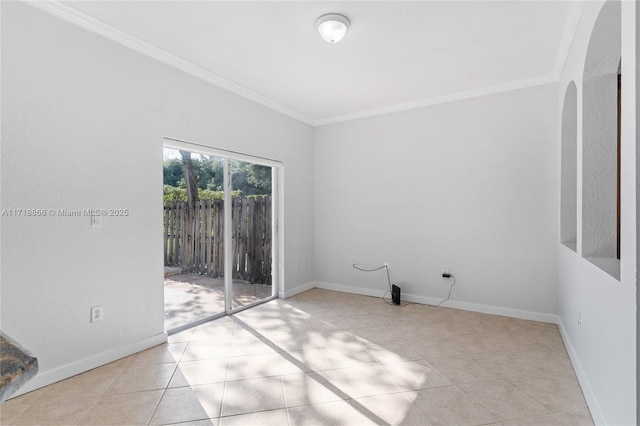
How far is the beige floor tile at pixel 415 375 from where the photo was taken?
2.16m

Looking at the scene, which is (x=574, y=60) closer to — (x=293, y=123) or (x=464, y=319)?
(x=464, y=319)

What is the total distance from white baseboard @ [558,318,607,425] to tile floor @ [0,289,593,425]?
0.05m

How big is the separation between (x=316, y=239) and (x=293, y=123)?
1842mm

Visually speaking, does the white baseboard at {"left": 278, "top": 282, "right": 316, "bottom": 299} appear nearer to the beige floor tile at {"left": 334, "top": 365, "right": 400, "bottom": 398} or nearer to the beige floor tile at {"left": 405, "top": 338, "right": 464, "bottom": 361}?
the beige floor tile at {"left": 405, "top": 338, "right": 464, "bottom": 361}

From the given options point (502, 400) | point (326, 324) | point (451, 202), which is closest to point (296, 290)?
point (326, 324)

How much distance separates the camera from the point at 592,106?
215cm

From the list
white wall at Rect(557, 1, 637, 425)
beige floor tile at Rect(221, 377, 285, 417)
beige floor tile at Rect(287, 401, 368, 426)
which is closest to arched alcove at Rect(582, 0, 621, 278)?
white wall at Rect(557, 1, 637, 425)

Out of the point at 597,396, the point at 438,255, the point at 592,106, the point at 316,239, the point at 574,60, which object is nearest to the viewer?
the point at 597,396

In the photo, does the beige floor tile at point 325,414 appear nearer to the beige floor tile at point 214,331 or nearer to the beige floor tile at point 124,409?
the beige floor tile at point 124,409

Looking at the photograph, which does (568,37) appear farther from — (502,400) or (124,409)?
(124,409)

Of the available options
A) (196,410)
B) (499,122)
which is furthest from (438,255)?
(196,410)

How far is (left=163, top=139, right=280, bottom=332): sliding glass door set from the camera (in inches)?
124

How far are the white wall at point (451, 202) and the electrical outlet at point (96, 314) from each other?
3058 millimetres

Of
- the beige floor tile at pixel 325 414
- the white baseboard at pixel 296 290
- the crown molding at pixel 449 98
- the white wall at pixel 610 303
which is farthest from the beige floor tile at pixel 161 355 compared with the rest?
the crown molding at pixel 449 98
